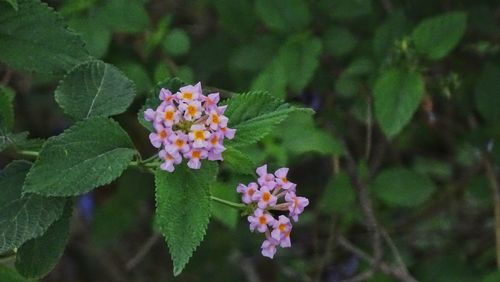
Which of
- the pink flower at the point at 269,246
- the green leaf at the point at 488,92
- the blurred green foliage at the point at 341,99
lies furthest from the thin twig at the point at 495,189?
the pink flower at the point at 269,246

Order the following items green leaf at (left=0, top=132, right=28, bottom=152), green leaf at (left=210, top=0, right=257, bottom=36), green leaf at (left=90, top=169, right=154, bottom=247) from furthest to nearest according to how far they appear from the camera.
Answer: green leaf at (left=90, top=169, right=154, bottom=247), green leaf at (left=210, top=0, right=257, bottom=36), green leaf at (left=0, top=132, right=28, bottom=152)

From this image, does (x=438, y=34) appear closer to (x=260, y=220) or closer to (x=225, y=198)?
(x=225, y=198)

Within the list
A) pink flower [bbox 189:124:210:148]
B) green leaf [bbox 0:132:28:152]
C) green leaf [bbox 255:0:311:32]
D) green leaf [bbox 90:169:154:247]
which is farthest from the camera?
green leaf [bbox 90:169:154:247]

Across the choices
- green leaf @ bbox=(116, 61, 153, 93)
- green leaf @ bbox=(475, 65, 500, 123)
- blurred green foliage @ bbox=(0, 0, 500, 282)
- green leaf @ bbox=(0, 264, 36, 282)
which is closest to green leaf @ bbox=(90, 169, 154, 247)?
blurred green foliage @ bbox=(0, 0, 500, 282)

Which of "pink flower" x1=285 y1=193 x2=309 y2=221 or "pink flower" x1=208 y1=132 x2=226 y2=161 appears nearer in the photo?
"pink flower" x1=208 y1=132 x2=226 y2=161

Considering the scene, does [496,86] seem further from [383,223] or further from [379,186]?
[383,223]

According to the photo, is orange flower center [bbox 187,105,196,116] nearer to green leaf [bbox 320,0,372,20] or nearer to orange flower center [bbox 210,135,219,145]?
orange flower center [bbox 210,135,219,145]
